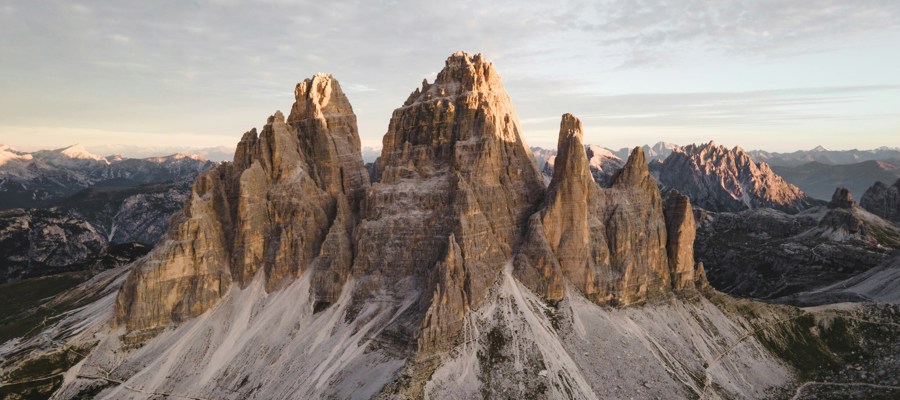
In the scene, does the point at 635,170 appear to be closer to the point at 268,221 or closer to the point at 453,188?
the point at 453,188

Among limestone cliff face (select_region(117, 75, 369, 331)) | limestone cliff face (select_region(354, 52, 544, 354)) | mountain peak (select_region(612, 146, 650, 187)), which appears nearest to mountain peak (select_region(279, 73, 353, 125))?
limestone cliff face (select_region(117, 75, 369, 331))

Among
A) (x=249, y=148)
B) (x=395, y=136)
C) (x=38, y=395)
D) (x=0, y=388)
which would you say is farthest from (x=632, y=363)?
(x=0, y=388)

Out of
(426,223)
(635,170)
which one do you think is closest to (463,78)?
(426,223)

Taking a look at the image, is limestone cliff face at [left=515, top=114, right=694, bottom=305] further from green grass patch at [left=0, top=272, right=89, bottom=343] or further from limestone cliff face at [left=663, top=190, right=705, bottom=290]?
A: green grass patch at [left=0, top=272, right=89, bottom=343]

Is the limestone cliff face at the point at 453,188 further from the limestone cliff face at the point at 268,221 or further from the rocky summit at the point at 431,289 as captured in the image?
the limestone cliff face at the point at 268,221

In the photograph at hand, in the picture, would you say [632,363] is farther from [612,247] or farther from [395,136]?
[395,136]

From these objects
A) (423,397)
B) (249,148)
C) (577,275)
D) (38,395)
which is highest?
(249,148)
